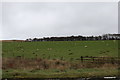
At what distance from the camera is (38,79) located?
16422 millimetres

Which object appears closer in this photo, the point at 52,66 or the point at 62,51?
the point at 52,66

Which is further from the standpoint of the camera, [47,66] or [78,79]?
[47,66]

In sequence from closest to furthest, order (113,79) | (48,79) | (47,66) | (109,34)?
(113,79)
(48,79)
(47,66)
(109,34)

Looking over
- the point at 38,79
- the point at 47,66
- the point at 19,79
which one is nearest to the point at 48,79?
the point at 38,79

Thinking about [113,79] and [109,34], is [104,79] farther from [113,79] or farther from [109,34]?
[109,34]

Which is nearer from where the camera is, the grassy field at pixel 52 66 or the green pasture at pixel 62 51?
the grassy field at pixel 52 66

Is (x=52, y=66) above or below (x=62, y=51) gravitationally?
below

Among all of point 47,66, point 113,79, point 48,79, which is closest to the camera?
point 113,79

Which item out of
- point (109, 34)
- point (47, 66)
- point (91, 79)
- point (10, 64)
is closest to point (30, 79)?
point (91, 79)

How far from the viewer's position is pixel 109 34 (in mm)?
150750

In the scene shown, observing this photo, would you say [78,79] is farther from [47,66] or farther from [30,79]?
[47,66]

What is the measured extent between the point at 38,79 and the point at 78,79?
2.96m

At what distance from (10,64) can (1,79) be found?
10.8 meters

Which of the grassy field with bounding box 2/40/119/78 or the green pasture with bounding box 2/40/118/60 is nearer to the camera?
the grassy field with bounding box 2/40/119/78
